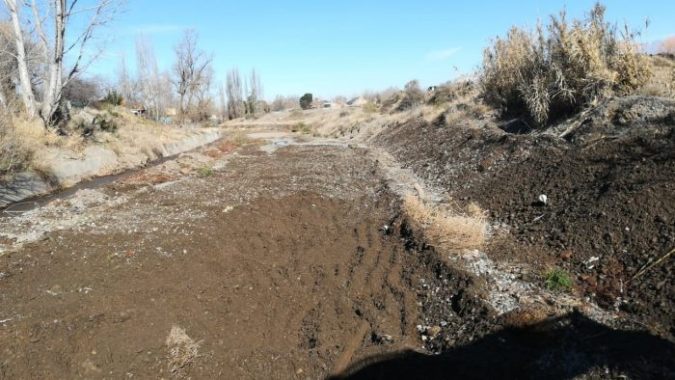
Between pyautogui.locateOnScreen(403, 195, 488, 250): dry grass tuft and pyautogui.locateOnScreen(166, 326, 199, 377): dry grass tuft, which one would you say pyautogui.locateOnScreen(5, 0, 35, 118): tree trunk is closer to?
pyautogui.locateOnScreen(403, 195, 488, 250): dry grass tuft

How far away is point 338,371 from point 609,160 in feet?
18.2

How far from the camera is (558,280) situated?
16.6 ft

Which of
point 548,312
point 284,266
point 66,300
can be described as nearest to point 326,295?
point 284,266

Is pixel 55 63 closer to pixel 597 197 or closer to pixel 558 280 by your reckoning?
pixel 597 197

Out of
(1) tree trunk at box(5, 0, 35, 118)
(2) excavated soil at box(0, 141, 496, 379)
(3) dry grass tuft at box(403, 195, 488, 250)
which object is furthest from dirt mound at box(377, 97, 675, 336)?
(1) tree trunk at box(5, 0, 35, 118)

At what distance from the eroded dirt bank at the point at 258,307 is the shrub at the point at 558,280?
2.22 ft

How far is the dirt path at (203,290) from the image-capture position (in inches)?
171

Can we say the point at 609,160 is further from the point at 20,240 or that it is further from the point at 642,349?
the point at 20,240

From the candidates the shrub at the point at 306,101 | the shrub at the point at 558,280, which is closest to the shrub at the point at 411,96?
the shrub at the point at 558,280

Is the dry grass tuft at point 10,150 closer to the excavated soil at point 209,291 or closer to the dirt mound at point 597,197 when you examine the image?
the excavated soil at point 209,291

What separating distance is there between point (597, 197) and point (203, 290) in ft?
17.8

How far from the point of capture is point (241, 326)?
487 cm

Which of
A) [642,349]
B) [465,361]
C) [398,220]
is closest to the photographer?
[642,349]

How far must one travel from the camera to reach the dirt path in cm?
434
